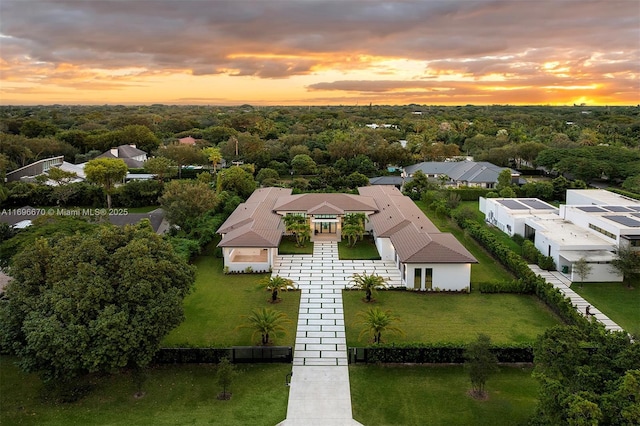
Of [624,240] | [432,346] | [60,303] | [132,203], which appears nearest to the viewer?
[60,303]

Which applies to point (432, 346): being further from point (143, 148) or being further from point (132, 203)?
point (143, 148)

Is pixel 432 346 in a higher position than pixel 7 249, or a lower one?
lower

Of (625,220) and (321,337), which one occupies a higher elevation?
(625,220)

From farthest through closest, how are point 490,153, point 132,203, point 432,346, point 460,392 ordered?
point 490,153 < point 132,203 < point 432,346 < point 460,392

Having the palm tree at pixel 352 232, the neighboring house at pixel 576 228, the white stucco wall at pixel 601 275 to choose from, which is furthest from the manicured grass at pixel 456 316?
the palm tree at pixel 352 232

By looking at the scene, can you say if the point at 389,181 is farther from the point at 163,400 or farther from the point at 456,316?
the point at 163,400

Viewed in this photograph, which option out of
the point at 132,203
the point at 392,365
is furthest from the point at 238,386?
the point at 132,203

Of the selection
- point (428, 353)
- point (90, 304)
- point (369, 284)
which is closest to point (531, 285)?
point (369, 284)

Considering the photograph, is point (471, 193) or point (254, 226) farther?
point (471, 193)
